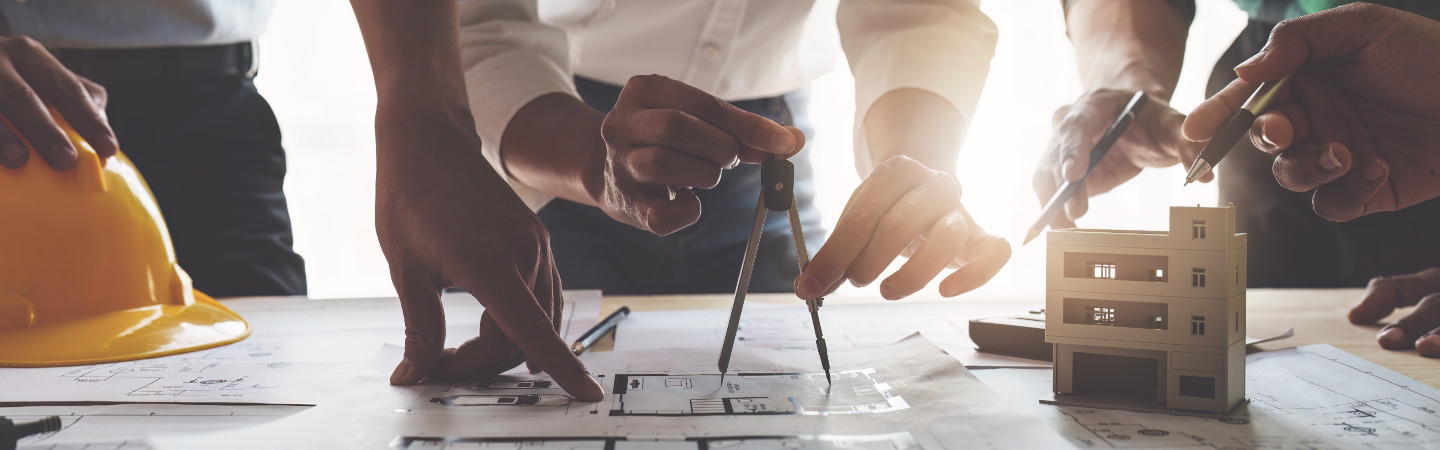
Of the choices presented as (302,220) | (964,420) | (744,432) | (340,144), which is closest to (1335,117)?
(964,420)

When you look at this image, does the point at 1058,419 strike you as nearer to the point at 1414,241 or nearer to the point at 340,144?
the point at 1414,241

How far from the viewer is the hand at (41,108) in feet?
3.10

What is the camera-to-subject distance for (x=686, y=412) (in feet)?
2.22

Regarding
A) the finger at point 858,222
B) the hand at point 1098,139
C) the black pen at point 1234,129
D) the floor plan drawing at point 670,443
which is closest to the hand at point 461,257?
the floor plan drawing at point 670,443

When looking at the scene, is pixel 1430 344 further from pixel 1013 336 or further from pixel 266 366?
pixel 266 366

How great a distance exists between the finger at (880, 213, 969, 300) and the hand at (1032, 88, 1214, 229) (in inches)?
13.1

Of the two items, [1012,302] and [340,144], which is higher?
[340,144]

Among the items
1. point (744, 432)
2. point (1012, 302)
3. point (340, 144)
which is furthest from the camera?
point (340, 144)

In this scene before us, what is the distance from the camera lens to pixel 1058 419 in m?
0.65

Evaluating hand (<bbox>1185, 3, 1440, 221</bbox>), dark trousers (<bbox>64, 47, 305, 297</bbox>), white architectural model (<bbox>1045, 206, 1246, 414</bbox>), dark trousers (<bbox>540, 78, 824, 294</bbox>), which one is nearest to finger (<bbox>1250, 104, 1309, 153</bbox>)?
hand (<bbox>1185, 3, 1440, 221</bbox>)

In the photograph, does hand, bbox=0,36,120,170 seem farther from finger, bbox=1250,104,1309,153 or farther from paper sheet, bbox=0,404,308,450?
finger, bbox=1250,104,1309,153

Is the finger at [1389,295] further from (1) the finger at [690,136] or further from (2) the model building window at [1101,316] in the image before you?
(1) the finger at [690,136]

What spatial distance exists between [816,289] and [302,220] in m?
2.87

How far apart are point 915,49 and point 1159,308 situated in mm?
667
